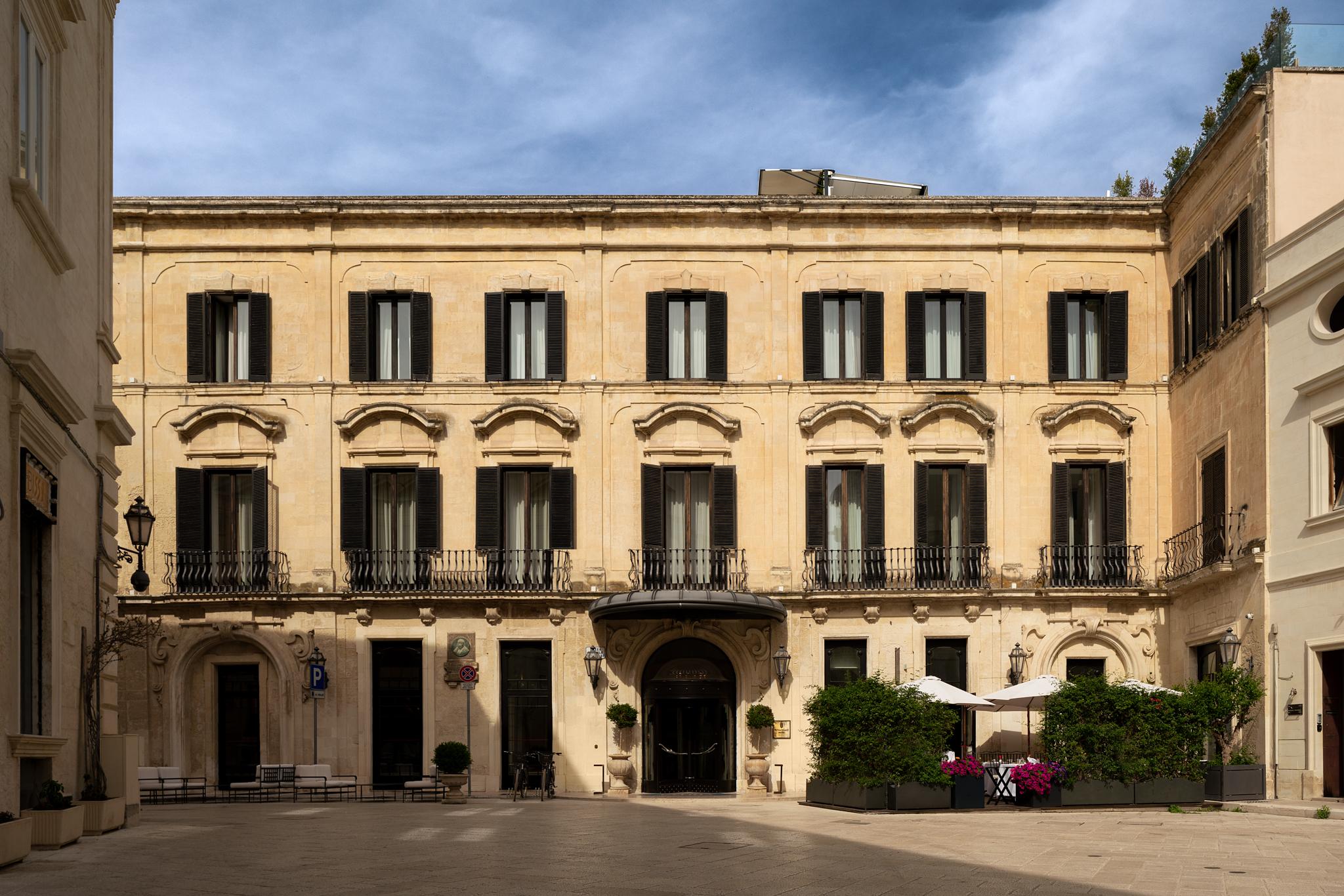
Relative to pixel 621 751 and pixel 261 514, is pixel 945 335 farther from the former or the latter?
pixel 261 514

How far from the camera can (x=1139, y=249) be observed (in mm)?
33031

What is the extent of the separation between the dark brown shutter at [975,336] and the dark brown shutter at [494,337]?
972 cm

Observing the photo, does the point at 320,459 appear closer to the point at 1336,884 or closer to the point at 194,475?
the point at 194,475

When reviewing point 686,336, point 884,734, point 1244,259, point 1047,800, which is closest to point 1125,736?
point 1047,800

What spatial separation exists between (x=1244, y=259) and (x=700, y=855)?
16.7m

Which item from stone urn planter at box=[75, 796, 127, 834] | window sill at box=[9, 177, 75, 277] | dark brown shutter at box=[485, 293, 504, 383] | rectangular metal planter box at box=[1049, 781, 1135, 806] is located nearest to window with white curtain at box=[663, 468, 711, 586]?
dark brown shutter at box=[485, 293, 504, 383]

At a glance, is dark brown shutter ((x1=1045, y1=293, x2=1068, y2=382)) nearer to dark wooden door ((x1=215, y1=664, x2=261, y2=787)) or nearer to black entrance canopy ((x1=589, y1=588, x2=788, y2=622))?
black entrance canopy ((x1=589, y1=588, x2=788, y2=622))

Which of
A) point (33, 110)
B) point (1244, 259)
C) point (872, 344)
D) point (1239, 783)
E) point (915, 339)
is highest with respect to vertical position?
point (1244, 259)

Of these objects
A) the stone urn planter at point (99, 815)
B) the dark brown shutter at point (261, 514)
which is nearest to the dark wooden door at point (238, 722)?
the dark brown shutter at point (261, 514)

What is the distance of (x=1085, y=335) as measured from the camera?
3316 cm

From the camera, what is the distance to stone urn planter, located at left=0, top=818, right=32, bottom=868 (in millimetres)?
14859

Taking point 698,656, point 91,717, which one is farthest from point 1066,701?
point 91,717

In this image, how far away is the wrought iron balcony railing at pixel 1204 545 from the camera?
2806 cm

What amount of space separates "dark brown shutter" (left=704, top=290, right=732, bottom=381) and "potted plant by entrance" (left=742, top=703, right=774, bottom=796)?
6.86m
